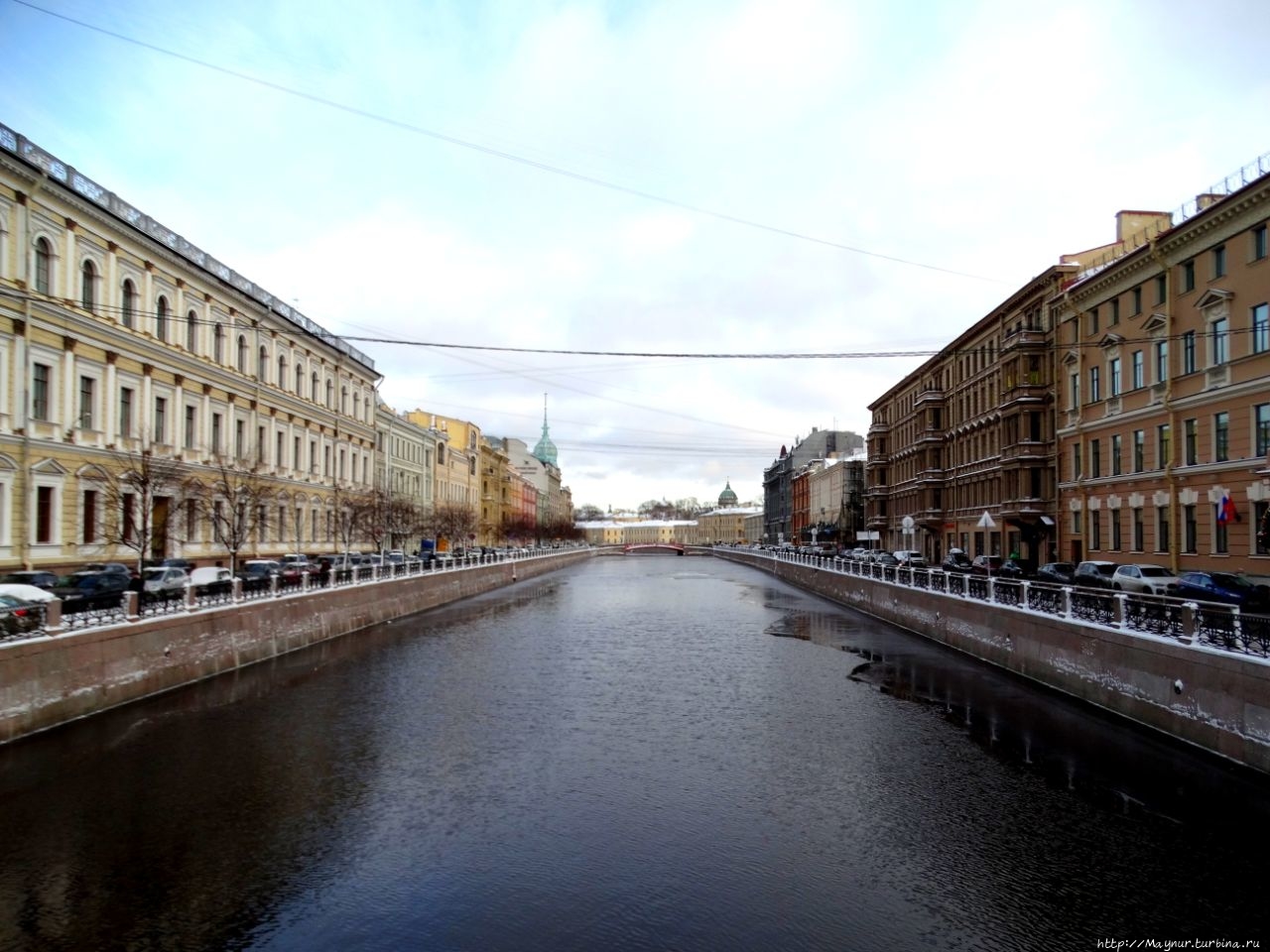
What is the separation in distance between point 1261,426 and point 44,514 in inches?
1561

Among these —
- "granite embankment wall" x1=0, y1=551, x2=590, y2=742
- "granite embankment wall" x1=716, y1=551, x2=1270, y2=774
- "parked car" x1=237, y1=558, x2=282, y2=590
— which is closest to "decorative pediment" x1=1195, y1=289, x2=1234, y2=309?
"granite embankment wall" x1=716, y1=551, x2=1270, y2=774

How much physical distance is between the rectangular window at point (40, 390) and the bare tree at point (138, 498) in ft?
9.66

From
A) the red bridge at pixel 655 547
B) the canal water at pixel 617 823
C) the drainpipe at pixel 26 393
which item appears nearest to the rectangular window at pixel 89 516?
the drainpipe at pixel 26 393

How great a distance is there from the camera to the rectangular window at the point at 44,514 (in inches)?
1169

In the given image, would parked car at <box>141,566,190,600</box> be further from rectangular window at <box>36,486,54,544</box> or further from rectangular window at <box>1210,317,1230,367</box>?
rectangular window at <box>1210,317,1230,367</box>

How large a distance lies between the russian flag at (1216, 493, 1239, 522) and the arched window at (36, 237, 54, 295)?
3947 centimetres

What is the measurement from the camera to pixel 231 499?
3338 cm

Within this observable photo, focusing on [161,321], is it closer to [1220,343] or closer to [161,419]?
[161,419]

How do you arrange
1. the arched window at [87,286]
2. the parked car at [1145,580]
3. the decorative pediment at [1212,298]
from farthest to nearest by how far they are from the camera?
1. the arched window at [87,286]
2. the decorative pediment at [1212,298]
3. the parked car at [1145,580]

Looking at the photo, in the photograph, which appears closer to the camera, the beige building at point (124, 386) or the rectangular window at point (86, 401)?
the beige building at point (124, 386)

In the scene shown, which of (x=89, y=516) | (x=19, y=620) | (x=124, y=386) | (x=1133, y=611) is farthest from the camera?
(x=124, y=386)

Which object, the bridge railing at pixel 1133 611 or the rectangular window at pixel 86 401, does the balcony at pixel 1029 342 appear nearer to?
the bridge railing at pixel 1133 611

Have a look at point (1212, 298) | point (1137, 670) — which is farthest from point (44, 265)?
point (1212, 298)

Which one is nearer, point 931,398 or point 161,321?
point 161,321
